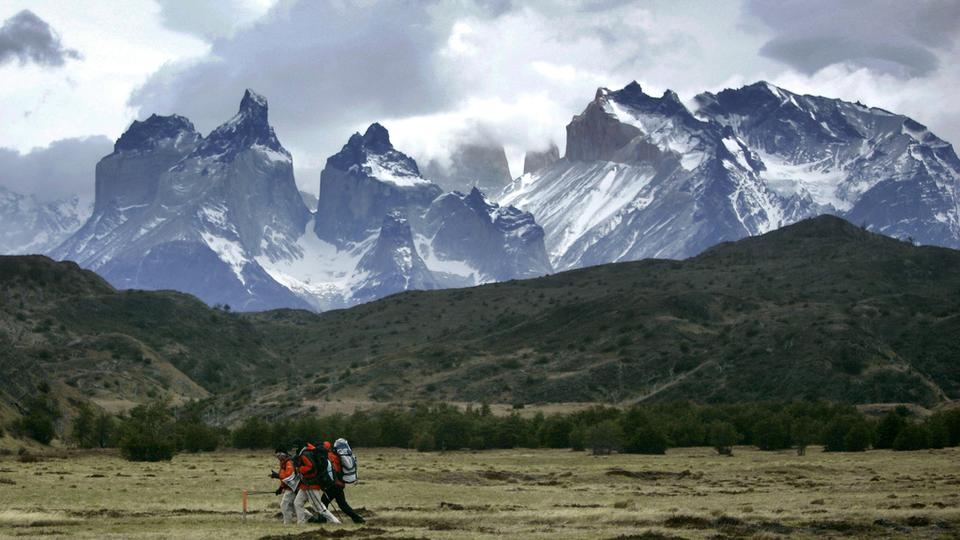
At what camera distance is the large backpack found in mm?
40688

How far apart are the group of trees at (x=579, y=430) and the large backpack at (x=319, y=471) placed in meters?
41.3

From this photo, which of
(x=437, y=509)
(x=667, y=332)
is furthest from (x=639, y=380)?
(x=437, y=509)

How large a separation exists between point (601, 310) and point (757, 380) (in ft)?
157

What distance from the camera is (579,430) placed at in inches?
3863

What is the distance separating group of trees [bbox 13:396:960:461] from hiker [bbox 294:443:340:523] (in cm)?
4097

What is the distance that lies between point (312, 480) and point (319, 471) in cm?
41

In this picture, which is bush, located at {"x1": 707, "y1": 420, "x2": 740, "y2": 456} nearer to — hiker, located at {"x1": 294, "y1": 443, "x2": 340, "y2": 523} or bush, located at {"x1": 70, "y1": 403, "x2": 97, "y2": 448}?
bush, located at {"x1": 70, "y1": 403, "x2": 97, "y2": 448}

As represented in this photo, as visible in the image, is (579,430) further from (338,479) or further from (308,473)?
(308,473)

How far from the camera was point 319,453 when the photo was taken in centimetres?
4072

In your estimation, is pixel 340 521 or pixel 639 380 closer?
pixel 340 521

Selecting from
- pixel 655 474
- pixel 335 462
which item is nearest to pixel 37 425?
pixel 655 474

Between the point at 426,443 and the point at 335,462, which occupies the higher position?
the point at 426,443

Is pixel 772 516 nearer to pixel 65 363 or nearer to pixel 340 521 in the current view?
pixel 340 521

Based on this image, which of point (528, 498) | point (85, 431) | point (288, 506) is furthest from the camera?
point (85, 431)
